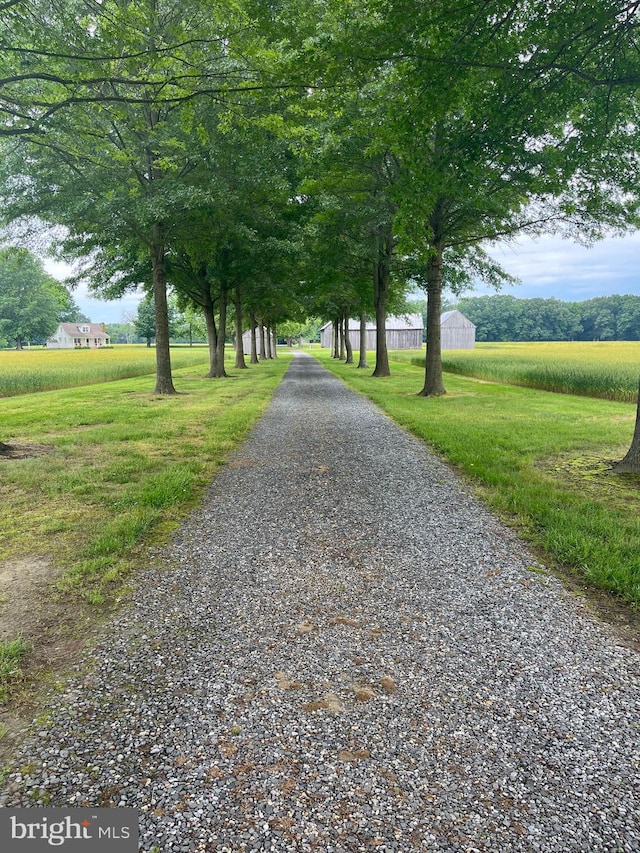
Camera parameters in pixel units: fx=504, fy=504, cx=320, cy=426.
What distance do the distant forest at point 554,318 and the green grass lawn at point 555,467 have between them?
7862 centimetres

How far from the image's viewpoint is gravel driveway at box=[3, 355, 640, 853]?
5.69 ft

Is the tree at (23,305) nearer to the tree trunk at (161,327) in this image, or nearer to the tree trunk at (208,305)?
the tree trunk at (208,305)

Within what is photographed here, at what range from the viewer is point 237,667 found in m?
2.60

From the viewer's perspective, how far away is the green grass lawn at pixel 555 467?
3977 millimetres

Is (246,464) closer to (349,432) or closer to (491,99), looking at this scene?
(349,432)

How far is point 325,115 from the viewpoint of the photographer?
7.08 meters

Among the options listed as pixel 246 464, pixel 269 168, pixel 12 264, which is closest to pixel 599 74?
pixel 246 464

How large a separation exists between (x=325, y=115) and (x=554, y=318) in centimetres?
9852

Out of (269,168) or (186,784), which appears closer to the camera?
(186,784)

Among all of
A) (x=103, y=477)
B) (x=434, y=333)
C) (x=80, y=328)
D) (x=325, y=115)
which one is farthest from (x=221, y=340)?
(x=80, y=328)

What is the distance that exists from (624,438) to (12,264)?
16559 millimetres

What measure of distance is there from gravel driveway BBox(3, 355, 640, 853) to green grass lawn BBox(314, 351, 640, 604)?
490 mm

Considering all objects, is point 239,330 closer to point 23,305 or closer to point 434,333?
point 434,333

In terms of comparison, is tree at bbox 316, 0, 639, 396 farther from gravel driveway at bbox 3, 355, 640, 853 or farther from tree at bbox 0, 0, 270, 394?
gravel driveway at bbox 3, 355, 640, 853
